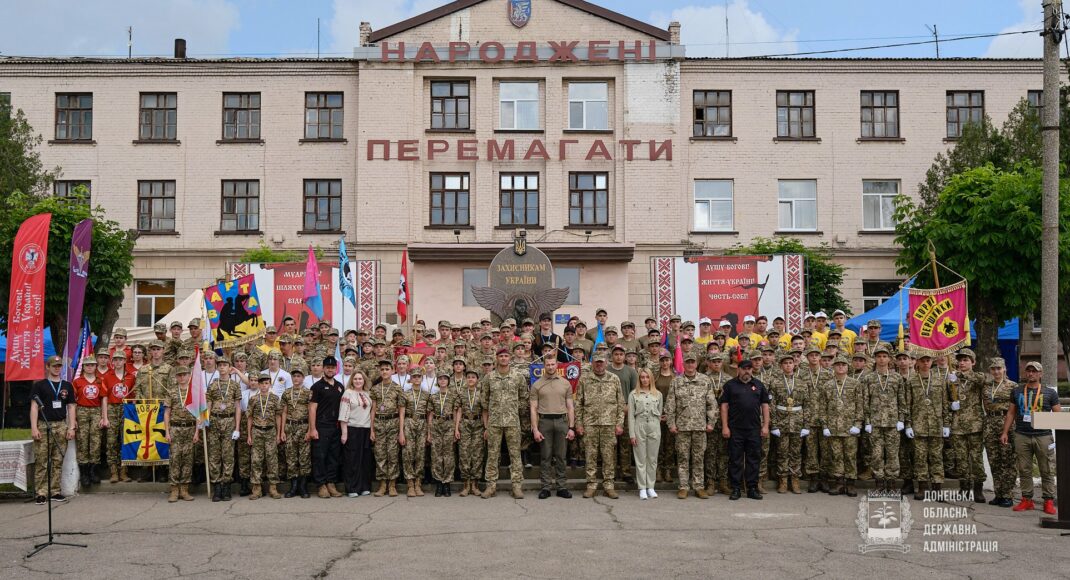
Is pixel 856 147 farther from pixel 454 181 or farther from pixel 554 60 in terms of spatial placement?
pixel 454 181

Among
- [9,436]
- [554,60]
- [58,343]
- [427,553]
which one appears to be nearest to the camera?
[427,553]

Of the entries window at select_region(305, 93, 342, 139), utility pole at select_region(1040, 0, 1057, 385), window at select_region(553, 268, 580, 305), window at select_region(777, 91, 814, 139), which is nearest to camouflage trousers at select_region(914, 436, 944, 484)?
utility pole at select_region(1040, 0, 1057, 385)

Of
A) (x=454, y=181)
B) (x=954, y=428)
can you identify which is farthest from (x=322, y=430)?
(x=454, y=181)

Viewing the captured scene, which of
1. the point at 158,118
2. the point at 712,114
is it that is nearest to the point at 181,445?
the point at 158,118

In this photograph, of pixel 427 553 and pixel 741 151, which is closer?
pixel 427 553

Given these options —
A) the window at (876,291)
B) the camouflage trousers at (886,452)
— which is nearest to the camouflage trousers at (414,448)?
the camouflage trousers at (886,452)

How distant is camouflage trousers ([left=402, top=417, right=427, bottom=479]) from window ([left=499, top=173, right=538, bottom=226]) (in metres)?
17.6

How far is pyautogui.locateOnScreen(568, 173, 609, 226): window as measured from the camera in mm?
30062

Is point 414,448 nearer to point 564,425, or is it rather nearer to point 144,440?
point 564,425

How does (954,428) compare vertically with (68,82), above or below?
below

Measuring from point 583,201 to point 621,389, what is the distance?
17.6m

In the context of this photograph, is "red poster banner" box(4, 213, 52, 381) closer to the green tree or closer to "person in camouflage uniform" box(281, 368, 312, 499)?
"person in camouflage uniform" box(281, 368, 312, 499)

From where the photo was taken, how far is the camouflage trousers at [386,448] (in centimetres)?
1279

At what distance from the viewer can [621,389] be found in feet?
42.6
